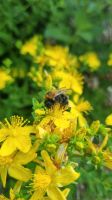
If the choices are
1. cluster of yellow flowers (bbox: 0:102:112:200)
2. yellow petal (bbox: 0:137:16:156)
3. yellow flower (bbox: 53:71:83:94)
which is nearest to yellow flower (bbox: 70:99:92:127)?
yellow flower (bbox: 53:71:83:94)

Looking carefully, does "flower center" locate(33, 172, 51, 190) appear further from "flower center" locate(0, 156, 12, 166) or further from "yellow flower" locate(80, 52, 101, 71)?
"yellow flower" locate(80, 52, 101, 71)

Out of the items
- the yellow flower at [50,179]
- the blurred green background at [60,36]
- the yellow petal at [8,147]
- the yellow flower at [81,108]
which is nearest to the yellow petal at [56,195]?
the yellow flower at [50,179]

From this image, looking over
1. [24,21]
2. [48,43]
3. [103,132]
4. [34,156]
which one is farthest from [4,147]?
[48,43]

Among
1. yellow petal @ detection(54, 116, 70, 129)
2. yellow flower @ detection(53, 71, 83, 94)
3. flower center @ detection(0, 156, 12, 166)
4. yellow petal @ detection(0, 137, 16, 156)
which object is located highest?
yellow flower @ detection(53, 71, 83, 94)

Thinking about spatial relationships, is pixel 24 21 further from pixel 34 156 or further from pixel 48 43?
pixel 34 156

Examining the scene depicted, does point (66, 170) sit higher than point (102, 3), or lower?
lower

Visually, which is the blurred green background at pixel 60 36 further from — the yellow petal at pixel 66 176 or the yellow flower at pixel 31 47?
the yellow petal at pixel 66 176
